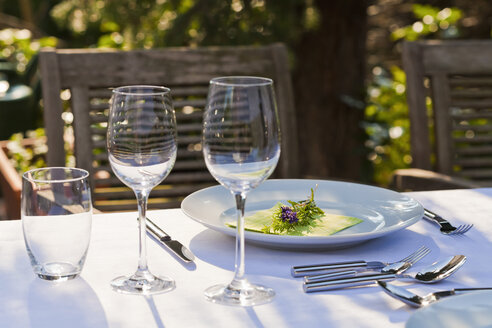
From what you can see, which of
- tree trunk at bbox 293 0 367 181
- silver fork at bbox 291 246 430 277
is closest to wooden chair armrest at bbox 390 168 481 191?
silver fork at bbox 291 246 430 277

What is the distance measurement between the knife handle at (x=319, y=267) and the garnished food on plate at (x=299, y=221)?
0.33 feet

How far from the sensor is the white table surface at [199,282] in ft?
2.69

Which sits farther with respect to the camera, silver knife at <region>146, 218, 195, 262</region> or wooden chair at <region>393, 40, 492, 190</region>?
wooden chair at <region>393, 40, 492, 190</region>

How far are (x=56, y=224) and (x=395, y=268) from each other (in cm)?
45

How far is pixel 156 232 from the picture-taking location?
1125 mm

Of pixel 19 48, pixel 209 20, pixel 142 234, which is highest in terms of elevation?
pixel 19 48

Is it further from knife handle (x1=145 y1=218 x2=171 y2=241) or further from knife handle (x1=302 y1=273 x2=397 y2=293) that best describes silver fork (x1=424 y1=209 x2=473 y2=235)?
knife handle (x1=145 y1=218 x2=171 y2=241)

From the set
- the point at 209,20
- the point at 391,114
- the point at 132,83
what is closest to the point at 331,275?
the point at 132,83

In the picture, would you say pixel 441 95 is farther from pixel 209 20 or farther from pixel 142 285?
pixel 142 285

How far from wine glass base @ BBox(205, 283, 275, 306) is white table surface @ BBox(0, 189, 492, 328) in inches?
0.4

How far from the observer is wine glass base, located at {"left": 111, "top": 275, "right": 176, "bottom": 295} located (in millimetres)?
892

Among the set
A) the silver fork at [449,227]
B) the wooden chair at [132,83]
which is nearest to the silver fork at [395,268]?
the silver fork at [449,227]

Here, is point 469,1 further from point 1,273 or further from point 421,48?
point 1,273

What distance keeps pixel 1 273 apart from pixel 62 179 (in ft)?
0.49
